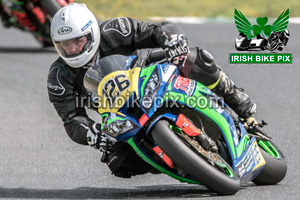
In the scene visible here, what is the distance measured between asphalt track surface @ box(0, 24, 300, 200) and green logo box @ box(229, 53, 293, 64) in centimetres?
15

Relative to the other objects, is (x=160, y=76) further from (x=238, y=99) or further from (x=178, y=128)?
(x=238, y=99)

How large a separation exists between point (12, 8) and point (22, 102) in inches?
166

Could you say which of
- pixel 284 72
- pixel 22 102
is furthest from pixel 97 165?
pixel 284 72

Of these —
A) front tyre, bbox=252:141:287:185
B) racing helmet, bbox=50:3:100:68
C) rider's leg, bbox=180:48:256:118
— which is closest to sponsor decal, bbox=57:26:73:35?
racing helmet, bbox=50:3:100:68

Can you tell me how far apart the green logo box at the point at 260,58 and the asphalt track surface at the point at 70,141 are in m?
0.15

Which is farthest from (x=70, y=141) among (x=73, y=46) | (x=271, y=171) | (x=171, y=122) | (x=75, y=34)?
(x=171, y=122)

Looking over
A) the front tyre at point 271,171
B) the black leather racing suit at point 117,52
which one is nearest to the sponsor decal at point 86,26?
the black leather racing suit at point 117,52

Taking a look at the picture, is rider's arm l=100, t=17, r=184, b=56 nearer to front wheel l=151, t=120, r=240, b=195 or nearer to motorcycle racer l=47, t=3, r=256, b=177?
motorcycle racer l=47, t=3, r=256, b=177

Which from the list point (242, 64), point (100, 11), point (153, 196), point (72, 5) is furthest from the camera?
point (100, 11)

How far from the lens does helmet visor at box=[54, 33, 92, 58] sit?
559 centimetres

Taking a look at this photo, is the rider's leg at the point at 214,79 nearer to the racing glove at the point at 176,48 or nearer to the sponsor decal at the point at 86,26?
the racing glove at the point at 176,48

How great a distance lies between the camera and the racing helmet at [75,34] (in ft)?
18.0

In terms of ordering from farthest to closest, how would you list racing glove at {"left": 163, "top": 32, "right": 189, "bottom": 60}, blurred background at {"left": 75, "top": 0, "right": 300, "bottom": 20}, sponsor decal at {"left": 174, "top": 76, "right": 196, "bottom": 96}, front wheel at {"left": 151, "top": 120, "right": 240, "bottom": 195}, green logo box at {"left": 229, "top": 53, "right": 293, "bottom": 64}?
blurred background at {"left": 75, "top": 0, "right": 300, "bottom": 20} → green logo box at {"left": 229, "top": 53, "right": 293, "bottom": 64} → racing glove at {"left": 163, "top": 32, "right": 189, "bottom": 60} → sponsor decal at {"left": 174, "top": 76, "right": 196, "bottom": 96} → front wheel at {"left": 151, "top": 120, "right": 240, "bottom": 195}

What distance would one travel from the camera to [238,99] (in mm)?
5766
